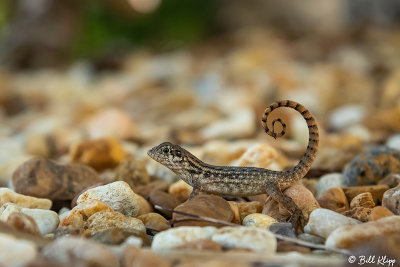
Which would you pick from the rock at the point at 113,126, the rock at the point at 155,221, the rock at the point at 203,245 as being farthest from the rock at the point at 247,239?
the rock at the point at 113,126

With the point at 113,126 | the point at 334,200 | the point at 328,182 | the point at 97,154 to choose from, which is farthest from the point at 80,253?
the point at 113,126

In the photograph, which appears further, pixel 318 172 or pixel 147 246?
pixel 318 172

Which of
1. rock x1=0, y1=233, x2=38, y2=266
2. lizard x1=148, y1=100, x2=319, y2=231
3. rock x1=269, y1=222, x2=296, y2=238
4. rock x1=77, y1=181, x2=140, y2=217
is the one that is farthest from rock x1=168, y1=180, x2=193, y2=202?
rock x1=0, y1=233, x2=38, y2=266

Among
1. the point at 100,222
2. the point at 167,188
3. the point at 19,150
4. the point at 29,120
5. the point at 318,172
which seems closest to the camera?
the point at 100,222

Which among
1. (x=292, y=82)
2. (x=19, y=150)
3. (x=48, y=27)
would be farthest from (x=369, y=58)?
(x=19, y=150)

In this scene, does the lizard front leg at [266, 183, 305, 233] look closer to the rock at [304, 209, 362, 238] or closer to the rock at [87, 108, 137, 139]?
the rock at [304, 209, 362, 238]

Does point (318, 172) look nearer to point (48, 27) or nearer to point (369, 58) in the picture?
point (369, 58)

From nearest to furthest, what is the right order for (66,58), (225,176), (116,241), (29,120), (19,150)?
(116,241) < (225,176) < (19,150) < (29,120) < (66,58)
